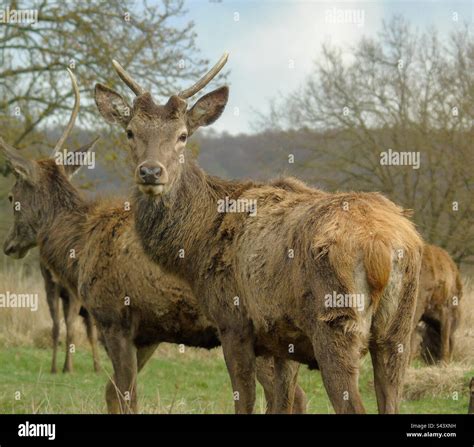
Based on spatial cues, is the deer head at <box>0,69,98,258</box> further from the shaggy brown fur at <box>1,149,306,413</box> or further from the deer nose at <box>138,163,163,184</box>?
the deer nose at <box>138,163,163,184</box>

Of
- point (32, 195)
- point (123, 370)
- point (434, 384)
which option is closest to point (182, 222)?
point (123, 370)

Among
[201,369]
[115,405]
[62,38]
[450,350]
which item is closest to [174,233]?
[115,405]

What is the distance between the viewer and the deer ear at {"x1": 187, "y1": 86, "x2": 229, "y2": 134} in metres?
8.27

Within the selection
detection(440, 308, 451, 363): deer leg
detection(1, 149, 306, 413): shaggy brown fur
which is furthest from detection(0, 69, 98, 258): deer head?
detection(440, 308, 451, 363): deer leg

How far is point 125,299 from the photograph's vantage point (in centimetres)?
908

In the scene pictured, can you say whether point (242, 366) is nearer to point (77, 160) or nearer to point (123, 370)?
point (123, 370)

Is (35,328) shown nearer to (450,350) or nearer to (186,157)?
(450,350)

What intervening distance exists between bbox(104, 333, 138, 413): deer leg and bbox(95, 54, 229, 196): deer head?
1.98 m

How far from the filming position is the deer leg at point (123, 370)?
8867mm

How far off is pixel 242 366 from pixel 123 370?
221 centimetres

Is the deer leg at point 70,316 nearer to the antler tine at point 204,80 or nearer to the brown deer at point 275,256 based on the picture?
the brown deer at point 275,256

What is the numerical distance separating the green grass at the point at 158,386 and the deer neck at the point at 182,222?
94.5 inches

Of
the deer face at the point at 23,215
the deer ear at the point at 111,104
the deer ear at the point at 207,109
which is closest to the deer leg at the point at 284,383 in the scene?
the deer ear at the point at 207,109
